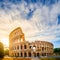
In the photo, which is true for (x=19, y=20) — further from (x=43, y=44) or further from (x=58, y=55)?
(x=58, y=55)

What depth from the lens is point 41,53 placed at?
9242 millimetres

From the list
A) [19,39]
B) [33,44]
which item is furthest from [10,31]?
Answer: [33,44]

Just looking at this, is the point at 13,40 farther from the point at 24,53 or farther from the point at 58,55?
the point at 58,55

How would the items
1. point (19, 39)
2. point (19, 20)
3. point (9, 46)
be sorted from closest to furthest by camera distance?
point (19, 20), point (9, 46), point (19, 39)

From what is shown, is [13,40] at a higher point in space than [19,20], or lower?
lower

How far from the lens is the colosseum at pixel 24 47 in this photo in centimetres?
876

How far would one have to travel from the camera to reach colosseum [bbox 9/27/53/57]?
28.7 ft

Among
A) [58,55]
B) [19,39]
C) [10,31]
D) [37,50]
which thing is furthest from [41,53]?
[10,31]

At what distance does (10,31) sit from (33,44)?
6.34 feet

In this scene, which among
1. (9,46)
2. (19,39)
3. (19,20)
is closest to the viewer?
(19,20)

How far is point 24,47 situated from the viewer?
10250 millimetres

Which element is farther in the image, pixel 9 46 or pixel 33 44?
pixel 33 44

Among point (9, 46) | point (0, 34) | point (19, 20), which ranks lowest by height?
point (9, 46)

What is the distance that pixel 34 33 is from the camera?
8.69m
